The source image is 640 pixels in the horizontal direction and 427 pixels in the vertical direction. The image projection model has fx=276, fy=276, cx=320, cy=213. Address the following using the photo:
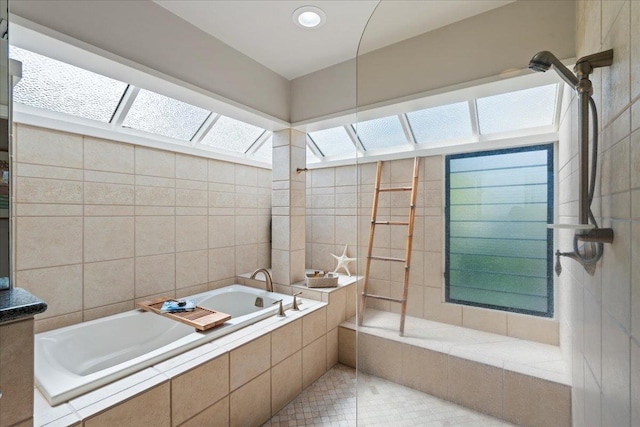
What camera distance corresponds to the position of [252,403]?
5.79 ft

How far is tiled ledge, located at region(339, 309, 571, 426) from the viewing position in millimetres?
1455

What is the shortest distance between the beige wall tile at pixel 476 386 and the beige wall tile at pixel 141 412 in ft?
5.21

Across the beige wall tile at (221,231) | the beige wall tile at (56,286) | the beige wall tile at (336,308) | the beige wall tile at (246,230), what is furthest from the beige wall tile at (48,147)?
the beige wall tile at (336,308)

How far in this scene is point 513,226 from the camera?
1.40 metres

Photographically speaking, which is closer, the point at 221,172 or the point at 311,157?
the point at 221,172

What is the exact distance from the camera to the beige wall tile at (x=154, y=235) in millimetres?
2336

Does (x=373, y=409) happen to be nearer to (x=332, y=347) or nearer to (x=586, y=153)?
(x=332, y=347)

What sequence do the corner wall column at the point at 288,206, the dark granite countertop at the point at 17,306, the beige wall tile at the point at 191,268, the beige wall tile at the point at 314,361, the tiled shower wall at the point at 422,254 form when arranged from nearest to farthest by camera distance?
1. the dark granite countertop at the point at 17,306
2. the tiled shower wall at the point at 422,254
3. the beige wall tile at the point at 314,361
4. the beige wall tile at the point at 191,268
5. the corner wall column at the point at 288,206

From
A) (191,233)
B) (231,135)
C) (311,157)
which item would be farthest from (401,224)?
(231,135)

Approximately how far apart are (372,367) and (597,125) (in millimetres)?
1751

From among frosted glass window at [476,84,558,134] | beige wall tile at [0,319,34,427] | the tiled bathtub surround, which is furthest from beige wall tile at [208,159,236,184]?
frosted glass window at [476,84,558,134]

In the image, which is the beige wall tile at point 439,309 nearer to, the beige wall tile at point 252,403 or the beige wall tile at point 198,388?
the beige wall tile at point 252,403

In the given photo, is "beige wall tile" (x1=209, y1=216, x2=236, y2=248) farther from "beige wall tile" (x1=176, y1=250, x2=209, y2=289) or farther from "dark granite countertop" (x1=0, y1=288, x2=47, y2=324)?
"dark granite countertop" (x1=0, y1=288, x2=47, y2=324)

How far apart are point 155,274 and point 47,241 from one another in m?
0.78
